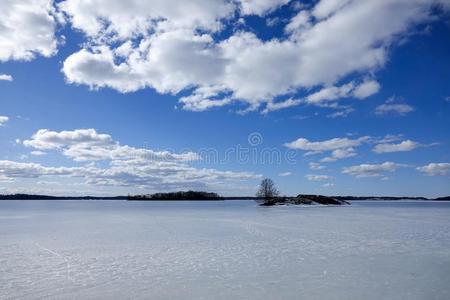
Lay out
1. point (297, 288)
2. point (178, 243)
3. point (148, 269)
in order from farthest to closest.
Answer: point (178, 243) → point (148, 269) → point (297, 288)

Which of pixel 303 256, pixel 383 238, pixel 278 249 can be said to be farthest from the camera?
pixel 383 238

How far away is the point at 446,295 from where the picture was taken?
28.1 feet

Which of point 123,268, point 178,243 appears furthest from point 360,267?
point 178,243

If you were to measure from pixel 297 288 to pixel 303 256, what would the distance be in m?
4.69

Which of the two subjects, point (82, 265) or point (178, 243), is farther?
point (178, 243)

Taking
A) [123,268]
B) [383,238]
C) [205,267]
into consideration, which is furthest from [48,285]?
[383,238]

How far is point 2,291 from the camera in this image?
8.83 metres

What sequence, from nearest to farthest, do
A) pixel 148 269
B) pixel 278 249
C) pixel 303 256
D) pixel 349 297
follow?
1. pixel 349 297
2. pixel 148 269
3. pixel 303 256
4. pixel 278 249

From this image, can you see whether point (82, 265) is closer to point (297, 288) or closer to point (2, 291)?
point (2, 291)

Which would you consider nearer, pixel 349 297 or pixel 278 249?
pixel 349 297


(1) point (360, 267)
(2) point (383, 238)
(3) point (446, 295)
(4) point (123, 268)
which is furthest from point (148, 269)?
(2) point (383, 238)

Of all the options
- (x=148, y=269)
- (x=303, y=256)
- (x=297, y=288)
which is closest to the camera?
(x=297, y=288)

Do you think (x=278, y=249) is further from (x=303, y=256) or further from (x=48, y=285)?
(x=48, y=285)

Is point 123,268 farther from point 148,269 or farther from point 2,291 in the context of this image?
point 2,291
